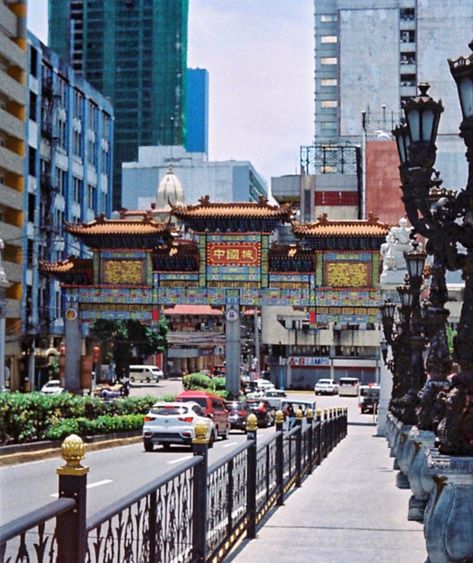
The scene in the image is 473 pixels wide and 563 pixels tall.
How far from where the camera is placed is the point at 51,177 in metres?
65.4

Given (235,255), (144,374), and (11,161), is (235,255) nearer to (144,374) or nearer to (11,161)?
(11,161)

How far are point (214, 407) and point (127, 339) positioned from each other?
5168cm

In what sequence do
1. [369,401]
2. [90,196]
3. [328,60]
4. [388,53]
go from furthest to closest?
[328,60] < [388,53] < [90,196] < [369,401]

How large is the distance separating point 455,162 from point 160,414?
169 feet

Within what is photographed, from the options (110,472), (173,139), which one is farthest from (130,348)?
(173,139)

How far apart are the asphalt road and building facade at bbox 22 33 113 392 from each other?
31471 mm

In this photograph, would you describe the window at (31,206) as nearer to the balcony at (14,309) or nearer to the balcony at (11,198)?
the balcony at (11,198)

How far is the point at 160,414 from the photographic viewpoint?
28031mm

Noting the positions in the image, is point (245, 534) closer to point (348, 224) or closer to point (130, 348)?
point (348, 224)

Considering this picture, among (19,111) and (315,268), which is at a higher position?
(19,111)

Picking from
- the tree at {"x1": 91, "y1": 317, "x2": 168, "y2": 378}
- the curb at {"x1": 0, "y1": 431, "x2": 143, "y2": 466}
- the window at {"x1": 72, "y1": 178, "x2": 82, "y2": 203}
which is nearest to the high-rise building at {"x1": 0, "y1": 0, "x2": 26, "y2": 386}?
the window at {"x1": 72, "y1": 178, "x2": 82, "y2": 203}

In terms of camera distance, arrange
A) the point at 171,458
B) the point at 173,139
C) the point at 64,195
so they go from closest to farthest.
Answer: the point at 171,458, the point at 64,195, the point at 173,139

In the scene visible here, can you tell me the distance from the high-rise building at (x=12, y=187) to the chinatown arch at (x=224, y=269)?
220 inches

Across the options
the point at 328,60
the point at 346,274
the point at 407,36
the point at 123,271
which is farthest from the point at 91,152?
the point at 346,274
